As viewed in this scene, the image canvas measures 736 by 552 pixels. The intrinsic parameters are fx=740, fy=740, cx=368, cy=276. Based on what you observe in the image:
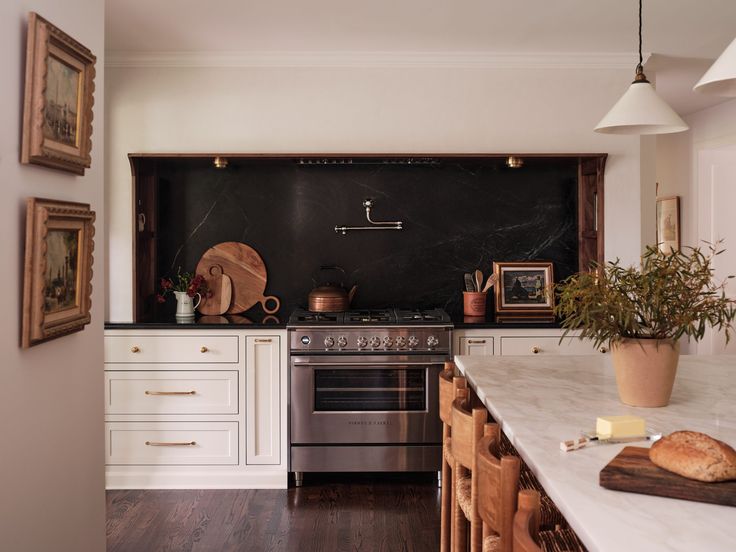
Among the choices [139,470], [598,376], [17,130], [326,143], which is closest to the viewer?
[17,130]

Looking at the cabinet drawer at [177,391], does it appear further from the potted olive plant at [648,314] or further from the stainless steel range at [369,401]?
the potted olive plant at [648,314]

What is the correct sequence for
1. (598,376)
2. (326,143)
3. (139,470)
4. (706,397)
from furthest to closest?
(326,143) < (139,470) < (598,376) < (706,397)

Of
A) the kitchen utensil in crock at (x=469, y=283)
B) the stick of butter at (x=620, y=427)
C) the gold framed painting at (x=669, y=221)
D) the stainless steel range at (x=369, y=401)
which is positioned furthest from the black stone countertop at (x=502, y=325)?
the gold framed painting at (x=669, y=221)

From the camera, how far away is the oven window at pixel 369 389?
425 centimetres

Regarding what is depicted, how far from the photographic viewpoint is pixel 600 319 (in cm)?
208

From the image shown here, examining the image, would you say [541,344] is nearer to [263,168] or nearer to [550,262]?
[550,262]

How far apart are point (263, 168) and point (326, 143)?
483 millimetres

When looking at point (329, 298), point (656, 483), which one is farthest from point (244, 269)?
point (656, 483)

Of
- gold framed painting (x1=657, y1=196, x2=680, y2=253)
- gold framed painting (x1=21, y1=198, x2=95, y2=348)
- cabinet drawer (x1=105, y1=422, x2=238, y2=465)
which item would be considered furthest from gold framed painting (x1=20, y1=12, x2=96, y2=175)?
gold framed painting (x1=657, y1=196, x2=680, y2=253)

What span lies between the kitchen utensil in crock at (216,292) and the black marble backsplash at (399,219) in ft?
0.51

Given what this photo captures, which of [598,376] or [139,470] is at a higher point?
[598,376]

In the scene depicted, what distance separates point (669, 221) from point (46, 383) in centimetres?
687

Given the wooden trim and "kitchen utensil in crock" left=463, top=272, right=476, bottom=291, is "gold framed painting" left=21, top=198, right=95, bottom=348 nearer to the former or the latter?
the wooden trim

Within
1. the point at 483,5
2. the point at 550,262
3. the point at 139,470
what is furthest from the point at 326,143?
the point at 139,470
